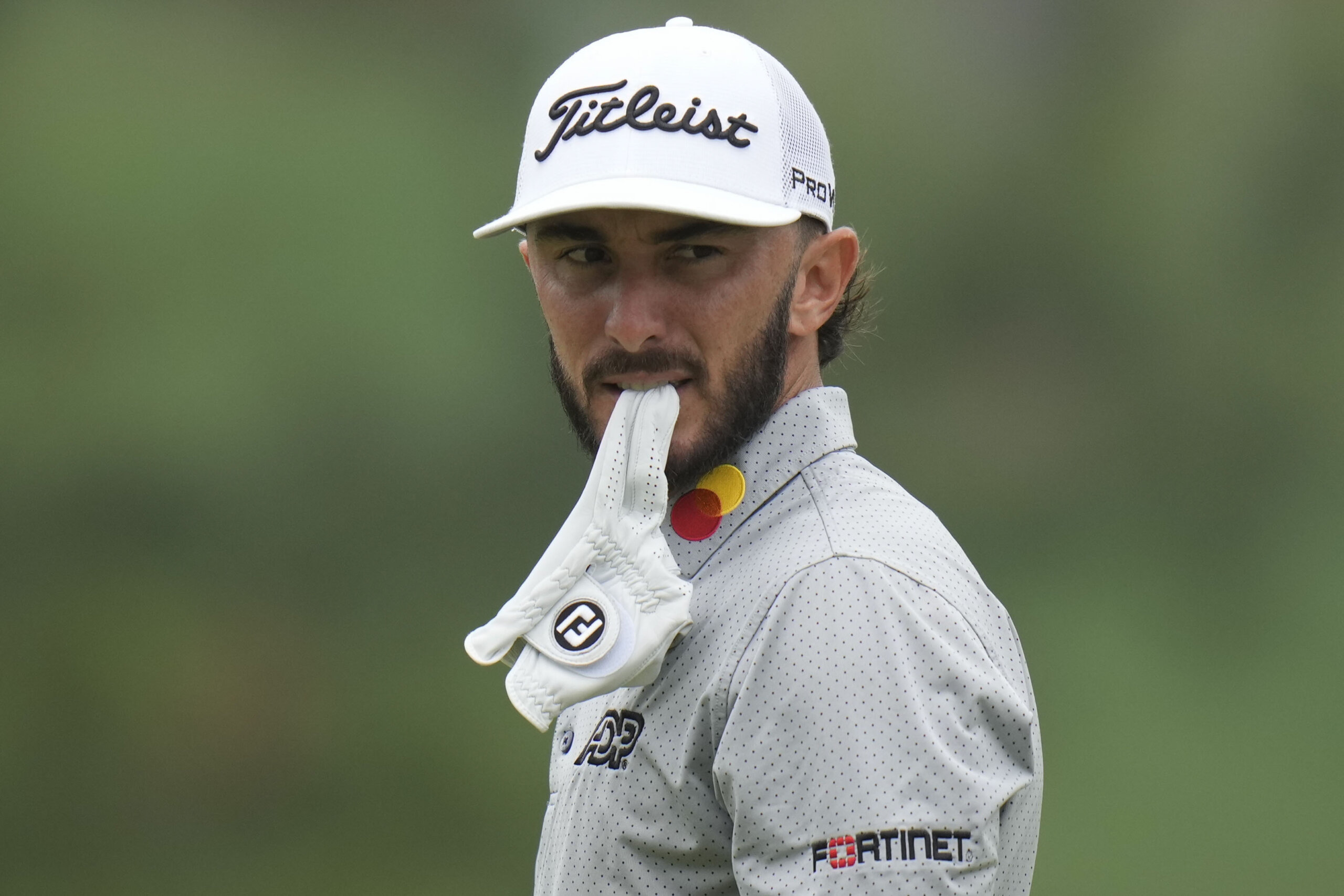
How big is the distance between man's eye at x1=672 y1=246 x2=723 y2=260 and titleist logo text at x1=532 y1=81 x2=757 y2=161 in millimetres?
84

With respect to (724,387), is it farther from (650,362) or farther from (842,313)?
(842,313)

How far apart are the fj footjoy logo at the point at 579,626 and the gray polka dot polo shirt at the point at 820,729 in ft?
0.21

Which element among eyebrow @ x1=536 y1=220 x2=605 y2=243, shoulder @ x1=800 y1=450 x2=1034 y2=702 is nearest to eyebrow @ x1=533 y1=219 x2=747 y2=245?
eyebrow @ x1=536 y1=220 x2=605 y2=243

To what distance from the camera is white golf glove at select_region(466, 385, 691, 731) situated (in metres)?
1.03

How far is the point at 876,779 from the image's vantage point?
895 mm

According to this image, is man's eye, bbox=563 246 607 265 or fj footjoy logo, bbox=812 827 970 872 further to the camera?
man's eye, bbox=563 246 607 265

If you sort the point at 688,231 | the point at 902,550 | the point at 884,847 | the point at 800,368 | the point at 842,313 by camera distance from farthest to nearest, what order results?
the point at 842,313
the point at 800,368
the point at 688,231
the point at 902,550
the point at 884,847

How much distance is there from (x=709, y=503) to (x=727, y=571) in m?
0.09

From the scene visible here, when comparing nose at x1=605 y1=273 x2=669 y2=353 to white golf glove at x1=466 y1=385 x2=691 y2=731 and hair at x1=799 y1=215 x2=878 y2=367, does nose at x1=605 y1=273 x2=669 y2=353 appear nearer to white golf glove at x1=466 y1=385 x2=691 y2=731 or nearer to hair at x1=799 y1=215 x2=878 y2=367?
white golf glove at x1=466 y1=385 x2=691 y2=731

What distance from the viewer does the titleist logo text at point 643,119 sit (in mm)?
1107

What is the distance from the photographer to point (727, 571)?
1087 millimetres

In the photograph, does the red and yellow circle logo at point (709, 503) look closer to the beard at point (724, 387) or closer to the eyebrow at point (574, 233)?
the beard at point (724, 387)

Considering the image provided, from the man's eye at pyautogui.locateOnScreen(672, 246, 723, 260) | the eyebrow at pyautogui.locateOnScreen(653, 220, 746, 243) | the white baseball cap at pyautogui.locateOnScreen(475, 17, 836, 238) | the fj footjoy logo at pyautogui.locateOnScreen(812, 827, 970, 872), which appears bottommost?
the fj footjoy logo at pyautogui.locateOnScreen(812, 827, 970, 872)

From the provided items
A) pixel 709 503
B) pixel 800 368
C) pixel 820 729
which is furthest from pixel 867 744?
pixel 800 368
